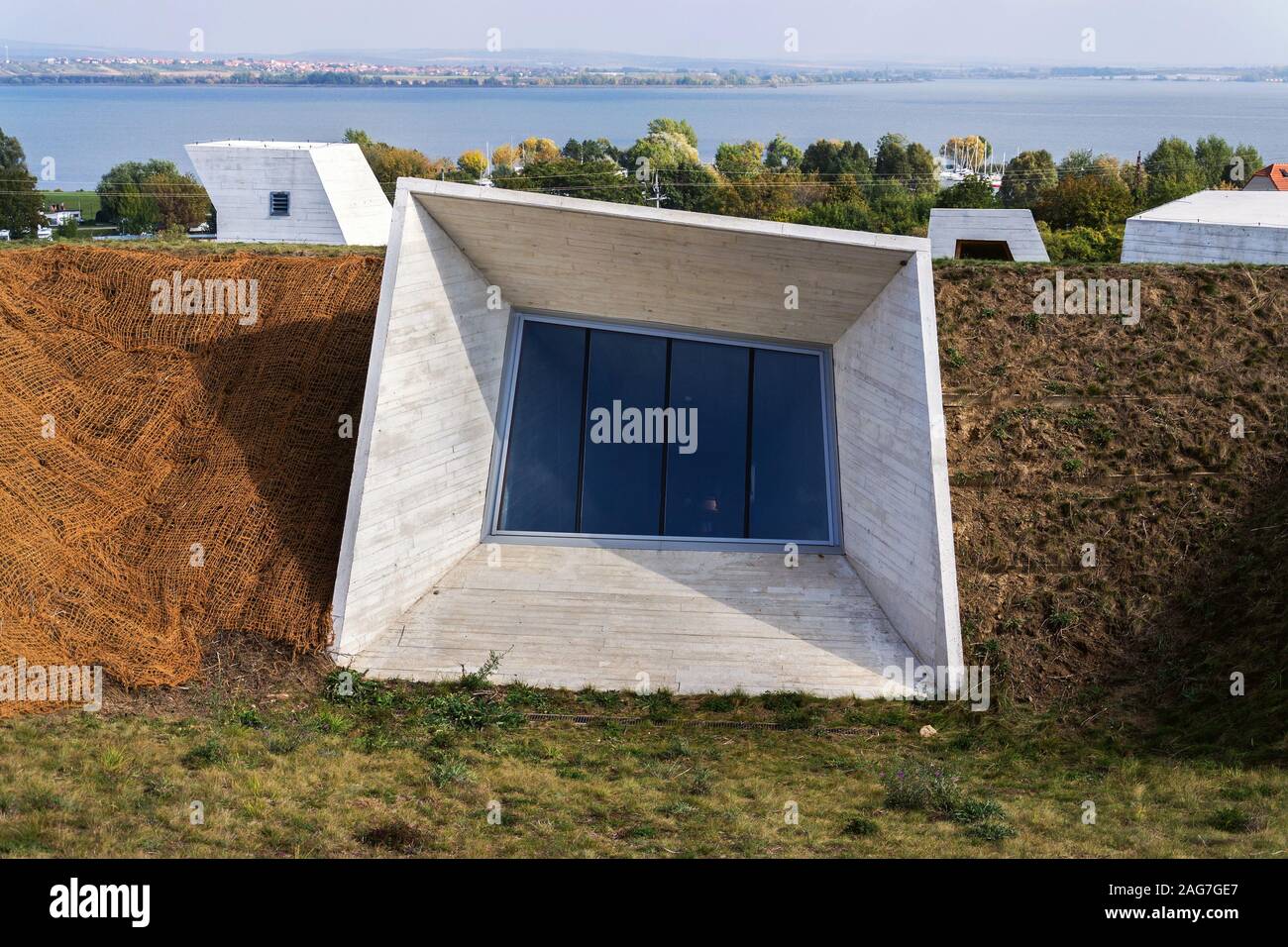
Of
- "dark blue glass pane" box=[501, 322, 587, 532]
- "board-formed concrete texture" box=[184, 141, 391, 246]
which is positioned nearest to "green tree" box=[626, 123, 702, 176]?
"board-formed concrete texture" box=[184, 141, 391, 246]

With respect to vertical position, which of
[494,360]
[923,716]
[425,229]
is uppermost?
[425,229]

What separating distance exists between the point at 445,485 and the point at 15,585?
5.02m

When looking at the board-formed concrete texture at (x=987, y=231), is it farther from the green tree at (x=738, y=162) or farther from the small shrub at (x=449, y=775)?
the green tree at (x=738, y=162)

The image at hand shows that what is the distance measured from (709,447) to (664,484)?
2.74ft

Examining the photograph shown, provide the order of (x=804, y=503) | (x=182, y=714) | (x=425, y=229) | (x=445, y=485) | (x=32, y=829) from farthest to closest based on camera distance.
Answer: (x=804, y=503) → (x=445, y=485) → (x=425, y=229) → (x=182, y=714) → (x=32, y=829)

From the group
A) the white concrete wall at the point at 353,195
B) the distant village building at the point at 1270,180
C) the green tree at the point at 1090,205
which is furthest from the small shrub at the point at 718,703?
the distant village building at the point at 1270,180

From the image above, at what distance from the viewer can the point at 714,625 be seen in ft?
45.1

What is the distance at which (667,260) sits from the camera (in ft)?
44.2

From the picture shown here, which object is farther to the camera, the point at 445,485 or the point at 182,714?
the point at 445,485

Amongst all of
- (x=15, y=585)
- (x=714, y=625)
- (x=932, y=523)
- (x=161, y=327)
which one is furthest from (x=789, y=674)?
(x=161, y=327)

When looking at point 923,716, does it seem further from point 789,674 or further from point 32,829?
point 32,829

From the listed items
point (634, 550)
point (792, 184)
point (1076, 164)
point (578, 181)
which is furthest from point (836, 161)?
point (634, 550)

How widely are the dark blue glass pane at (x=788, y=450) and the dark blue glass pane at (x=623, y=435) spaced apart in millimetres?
1369

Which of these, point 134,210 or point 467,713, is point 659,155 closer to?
point 134,210
